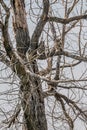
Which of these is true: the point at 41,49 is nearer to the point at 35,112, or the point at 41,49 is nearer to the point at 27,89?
the point at 27,89

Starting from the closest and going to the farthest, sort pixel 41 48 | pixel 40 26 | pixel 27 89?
pixel 27 89 → pixel 41 48 → pixel 40 26

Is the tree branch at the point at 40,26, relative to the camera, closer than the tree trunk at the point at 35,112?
Yes

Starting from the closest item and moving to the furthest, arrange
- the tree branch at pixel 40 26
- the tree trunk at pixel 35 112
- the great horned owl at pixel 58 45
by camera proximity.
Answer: the great horned owl at pixel 58 45 → the tree branch at pixel 40 26 → the tree trunk at pixel 35 112

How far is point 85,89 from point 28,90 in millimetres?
1207

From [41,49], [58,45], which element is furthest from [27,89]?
[58,45]

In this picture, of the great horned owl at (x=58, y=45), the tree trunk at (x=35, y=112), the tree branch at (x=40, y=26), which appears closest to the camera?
the great horned owl at (x=58, y=45)

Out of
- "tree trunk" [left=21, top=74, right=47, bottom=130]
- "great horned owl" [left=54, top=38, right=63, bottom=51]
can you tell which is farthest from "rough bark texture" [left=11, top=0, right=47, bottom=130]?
"great horned owl" [left=54, top=38, right=63, bottom=51]

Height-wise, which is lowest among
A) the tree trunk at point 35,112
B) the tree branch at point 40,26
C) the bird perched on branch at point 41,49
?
the tree trunk at point 35,112

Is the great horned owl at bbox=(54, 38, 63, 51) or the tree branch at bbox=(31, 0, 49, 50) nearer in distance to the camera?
the great horned owl at bbox=(54, 38, 63, 51)

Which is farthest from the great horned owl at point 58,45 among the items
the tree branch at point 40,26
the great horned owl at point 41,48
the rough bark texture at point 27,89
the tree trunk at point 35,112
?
the tree trunk at point 35,112

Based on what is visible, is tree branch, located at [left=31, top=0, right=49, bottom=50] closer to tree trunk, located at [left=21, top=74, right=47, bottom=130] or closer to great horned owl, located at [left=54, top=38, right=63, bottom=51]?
great horned owl, located at [left=54, top=38, right=63, bottom=51]

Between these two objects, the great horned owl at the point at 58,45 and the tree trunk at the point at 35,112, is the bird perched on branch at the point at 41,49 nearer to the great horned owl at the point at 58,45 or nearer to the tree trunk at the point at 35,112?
the great horned owl at the point at 58,45

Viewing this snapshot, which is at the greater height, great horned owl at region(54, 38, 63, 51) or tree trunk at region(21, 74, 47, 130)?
great horned owl at region(54, 38, 63, 51)

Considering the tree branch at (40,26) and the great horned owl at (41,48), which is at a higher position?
the tree branch at (40,26)
